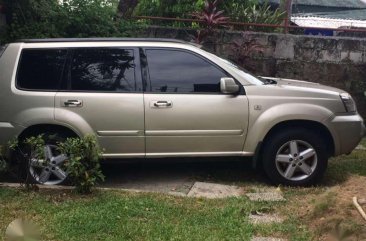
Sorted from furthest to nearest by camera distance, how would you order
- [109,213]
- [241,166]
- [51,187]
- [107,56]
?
[241,166] < [107,56] < [51,187] < [109,213]

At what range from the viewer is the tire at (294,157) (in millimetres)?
5612

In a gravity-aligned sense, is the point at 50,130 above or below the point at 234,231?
above

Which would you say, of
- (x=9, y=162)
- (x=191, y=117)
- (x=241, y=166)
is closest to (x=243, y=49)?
(x=241, y=166)

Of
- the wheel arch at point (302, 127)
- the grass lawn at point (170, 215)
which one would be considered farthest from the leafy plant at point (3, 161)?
the wheel arch at point (302, 127)

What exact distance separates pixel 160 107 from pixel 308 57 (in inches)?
176

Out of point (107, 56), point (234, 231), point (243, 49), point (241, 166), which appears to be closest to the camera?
point (234, 231)

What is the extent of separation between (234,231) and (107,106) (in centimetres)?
214

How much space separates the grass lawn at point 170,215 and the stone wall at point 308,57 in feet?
13.1

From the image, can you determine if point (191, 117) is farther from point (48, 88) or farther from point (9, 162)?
point (9, 162)

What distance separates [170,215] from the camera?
14.9 ft

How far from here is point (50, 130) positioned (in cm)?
561

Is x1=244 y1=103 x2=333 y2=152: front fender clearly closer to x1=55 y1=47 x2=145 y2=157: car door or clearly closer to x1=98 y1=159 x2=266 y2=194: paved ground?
x1=98 y1=159 x2=266 y2=194: paved ground

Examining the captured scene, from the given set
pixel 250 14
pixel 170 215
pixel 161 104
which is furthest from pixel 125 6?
pixel 170 215

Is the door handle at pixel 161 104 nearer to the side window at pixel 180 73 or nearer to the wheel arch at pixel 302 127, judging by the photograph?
the side window at pixel 180 73
